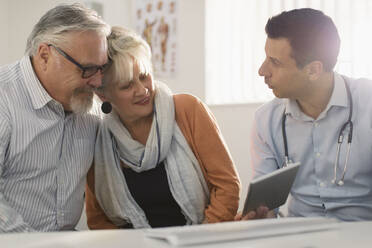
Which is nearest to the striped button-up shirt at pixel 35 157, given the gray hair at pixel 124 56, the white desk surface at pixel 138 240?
the gray hair at pixel 124 56

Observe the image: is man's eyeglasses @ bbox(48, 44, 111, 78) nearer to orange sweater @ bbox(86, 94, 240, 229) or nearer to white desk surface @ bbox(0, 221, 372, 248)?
orange sweater @ bbox(86, 94, 240, 229)

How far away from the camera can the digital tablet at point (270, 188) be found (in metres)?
1.25

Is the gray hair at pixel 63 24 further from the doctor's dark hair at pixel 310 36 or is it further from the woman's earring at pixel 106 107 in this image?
the doctor's dark hair at pixel 310 36

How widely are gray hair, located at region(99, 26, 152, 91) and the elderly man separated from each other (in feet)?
0.24

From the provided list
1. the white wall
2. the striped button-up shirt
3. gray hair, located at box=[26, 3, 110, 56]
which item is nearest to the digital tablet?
the striped button-up shirt

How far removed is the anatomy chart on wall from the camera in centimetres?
415

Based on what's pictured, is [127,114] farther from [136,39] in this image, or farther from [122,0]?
[122,0]

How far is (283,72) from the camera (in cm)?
186

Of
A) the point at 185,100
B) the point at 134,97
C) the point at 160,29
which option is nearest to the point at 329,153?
the point at 185,100

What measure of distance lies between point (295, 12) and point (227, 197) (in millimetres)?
815

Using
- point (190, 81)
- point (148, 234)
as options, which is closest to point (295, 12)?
point (148, 234)

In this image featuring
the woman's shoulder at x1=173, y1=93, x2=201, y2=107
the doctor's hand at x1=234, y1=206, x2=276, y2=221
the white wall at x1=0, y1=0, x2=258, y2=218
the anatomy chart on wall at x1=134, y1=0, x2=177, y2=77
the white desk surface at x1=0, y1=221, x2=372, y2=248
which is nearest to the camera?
the white desk surface at x1=0, y1=221, x2=372, y2=248

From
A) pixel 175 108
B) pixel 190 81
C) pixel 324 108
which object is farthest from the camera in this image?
pixel 190 81

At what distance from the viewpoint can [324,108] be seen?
180 cm
